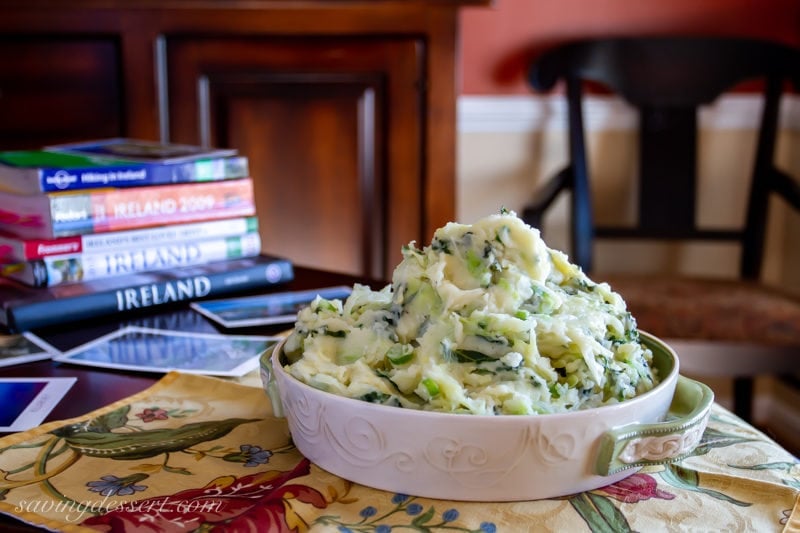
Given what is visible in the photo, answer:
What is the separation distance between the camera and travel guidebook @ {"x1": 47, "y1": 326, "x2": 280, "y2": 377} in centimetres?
91

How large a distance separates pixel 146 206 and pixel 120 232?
5 cm

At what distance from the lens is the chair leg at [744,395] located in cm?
224

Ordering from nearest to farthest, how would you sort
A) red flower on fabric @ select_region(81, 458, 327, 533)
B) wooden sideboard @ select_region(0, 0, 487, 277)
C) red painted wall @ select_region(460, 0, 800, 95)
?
red flower on fabric @ select_region(81, 458, 327, 533)
wooden sideboard @ select_region(0, 0, 487, 277)
red painted wall @ select_region(460, 0, 800, 95)

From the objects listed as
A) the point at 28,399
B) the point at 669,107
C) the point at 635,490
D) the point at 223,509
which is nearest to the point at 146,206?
the point at 28,399

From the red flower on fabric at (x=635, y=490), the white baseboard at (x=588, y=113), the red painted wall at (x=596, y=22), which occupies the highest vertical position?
the red painted wall at (x=596, y=22)

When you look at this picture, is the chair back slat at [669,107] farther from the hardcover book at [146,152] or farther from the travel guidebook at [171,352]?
the travel guidebook at [171,352]

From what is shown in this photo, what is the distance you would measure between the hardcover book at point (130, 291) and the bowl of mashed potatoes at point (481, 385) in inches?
18.4

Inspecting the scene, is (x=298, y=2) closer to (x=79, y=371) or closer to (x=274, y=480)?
(x=79, y=371)

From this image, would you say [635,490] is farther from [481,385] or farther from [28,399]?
[28,399]

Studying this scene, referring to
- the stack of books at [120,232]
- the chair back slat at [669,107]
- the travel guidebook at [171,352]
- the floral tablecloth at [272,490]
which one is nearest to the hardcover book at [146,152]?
the stack of books at [120,232]

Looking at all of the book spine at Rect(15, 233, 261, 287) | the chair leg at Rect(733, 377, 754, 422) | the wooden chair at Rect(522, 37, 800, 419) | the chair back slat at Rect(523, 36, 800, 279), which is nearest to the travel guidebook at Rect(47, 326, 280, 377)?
the book spine at Rect(15, 233, 261, 287)

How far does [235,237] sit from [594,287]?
0.71m

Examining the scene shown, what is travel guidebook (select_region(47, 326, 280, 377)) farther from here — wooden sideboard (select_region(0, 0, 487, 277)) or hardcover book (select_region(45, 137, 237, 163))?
wooden sideboard (select_region(0, 0, 487, 277))

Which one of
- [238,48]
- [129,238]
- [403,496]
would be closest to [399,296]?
[403,496]
